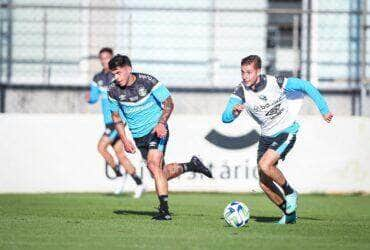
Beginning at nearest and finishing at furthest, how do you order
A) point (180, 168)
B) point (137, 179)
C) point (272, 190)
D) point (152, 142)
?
point (272, 190)
point (152, 142)
point (180, 168)
point (137, 179)

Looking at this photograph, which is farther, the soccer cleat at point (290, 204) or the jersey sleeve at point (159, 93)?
the jersey sleeve at point (159, 93)

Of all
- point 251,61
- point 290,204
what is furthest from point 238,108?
point 290,204

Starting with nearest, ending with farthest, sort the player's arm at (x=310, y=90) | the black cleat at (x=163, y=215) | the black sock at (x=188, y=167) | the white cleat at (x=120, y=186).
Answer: the player's arm at (x=310, y=90) < the black cleat at (x=163, y=215) < the black sock at (x=188, y=167) < the white cleat at (x=120, y=186)

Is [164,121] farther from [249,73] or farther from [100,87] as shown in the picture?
[100,87]

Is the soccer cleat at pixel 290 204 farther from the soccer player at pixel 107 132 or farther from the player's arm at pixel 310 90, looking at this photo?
the soccer player at pixel 107 132

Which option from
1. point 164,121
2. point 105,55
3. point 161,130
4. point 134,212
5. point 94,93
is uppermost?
point 105,55

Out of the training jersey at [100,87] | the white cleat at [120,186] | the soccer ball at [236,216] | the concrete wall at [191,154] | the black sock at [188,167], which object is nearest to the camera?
the soccer ball at [236,216]

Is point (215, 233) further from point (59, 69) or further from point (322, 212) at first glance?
point (59, 69)

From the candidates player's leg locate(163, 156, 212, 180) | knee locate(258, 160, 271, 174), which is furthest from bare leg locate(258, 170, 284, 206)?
player's leg locate(163, 156, 212, 180)

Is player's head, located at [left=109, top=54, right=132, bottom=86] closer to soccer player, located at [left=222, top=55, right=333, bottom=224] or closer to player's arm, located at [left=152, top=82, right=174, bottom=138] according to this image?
player's arm, located at [left=152, top=82, right=174, bottom=138]

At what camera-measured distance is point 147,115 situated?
12391 mm

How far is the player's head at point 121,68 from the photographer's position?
11852 millimetres

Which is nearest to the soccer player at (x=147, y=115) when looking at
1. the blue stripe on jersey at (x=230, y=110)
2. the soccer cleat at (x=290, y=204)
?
the blue stripe on jersey at (x=230, y=110)

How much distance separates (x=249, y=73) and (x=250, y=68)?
0.06 metres
